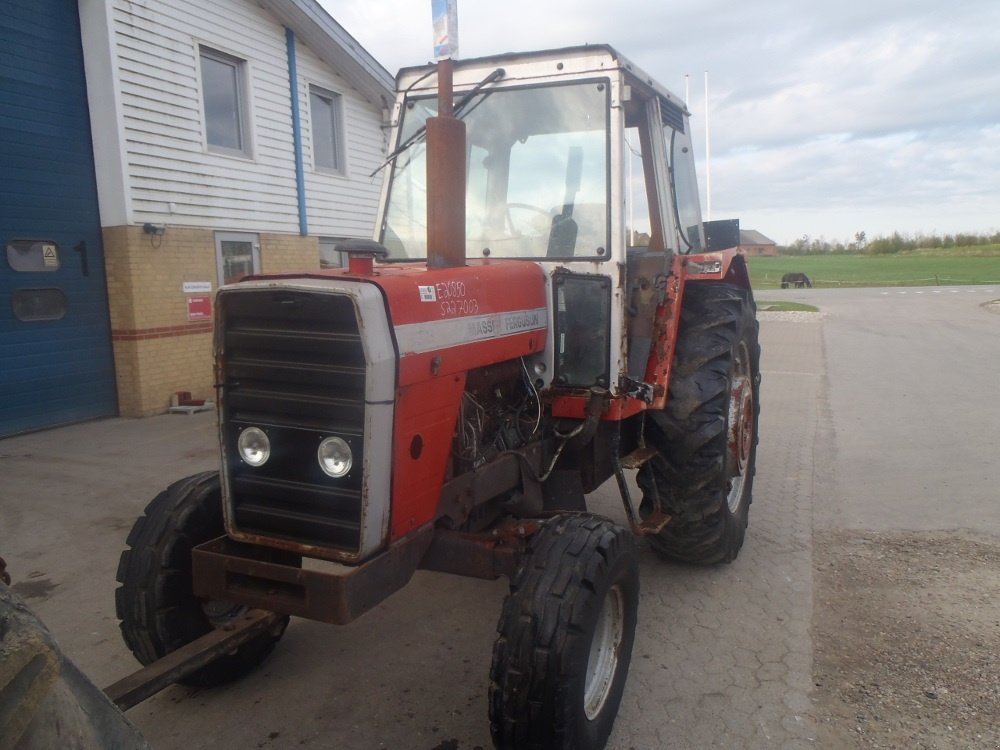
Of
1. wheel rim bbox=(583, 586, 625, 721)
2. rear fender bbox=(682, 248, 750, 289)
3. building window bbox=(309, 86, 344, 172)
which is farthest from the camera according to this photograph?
building window bbox=(309, 86, 344, 172)

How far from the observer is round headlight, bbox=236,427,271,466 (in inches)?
104

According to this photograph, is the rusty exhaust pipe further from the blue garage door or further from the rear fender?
the blue garage door

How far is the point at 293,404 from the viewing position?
256 centimetres

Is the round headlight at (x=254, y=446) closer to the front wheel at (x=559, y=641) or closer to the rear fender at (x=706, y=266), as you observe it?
the front wheel at (x=559, y=641)

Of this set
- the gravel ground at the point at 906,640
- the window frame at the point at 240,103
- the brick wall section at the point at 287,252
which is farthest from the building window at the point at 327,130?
the gravel ground at the point at 906,640

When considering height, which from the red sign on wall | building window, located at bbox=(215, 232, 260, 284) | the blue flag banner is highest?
the blue flag banner

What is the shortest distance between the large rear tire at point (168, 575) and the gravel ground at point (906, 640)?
240 cm

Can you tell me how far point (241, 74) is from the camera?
979 cm

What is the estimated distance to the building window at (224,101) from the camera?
9.34m

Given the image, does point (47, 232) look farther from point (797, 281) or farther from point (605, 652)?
point (797, 281)

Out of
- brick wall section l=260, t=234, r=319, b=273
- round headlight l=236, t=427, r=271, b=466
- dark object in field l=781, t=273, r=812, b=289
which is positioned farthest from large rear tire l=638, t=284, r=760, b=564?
dark object in field l=781, t=273, r=812, b=289

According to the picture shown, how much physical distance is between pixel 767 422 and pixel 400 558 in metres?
6.56

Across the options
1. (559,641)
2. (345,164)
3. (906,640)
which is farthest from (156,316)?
(906,640)

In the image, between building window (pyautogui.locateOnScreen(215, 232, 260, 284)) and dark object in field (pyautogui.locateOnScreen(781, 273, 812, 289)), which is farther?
dark object in field (pyautogui.locateOnScreen(781, 273, 812, 289))
